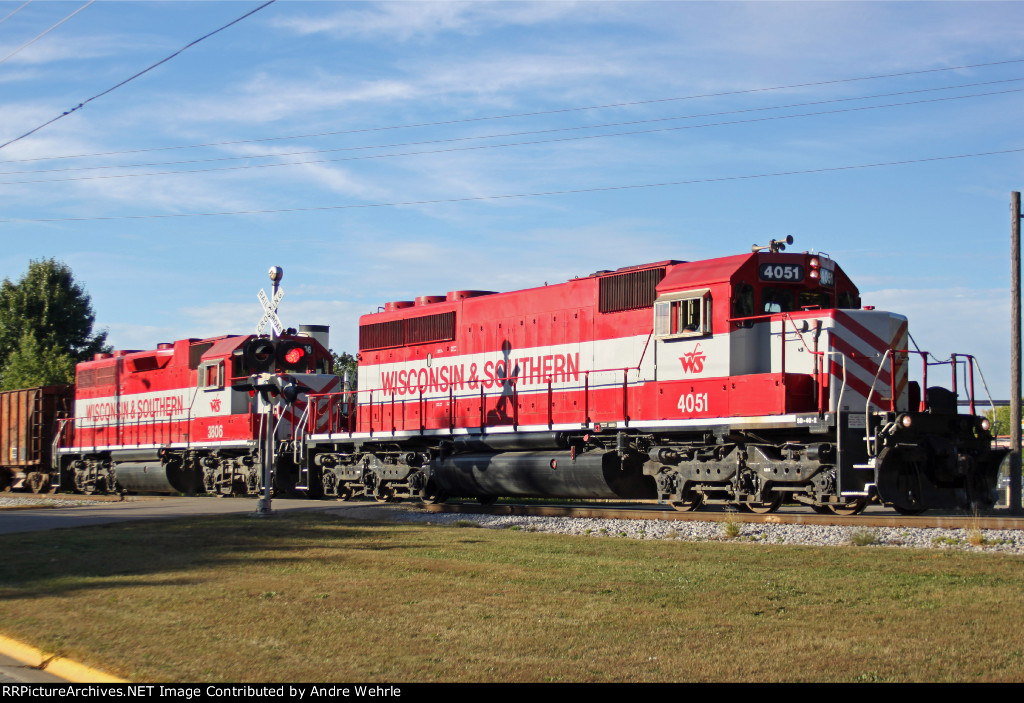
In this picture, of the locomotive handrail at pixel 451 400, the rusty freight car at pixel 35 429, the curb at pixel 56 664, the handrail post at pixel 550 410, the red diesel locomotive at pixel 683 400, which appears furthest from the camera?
the rusty freight car at pixel 35 429

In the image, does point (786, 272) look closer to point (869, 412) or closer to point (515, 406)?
point (869, 412)

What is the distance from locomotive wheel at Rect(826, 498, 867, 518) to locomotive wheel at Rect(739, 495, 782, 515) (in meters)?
0.76

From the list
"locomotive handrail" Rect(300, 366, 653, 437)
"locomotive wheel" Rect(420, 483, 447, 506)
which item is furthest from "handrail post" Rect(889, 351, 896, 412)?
"locomotive wheel" Rect(420, 483, 447, 506)

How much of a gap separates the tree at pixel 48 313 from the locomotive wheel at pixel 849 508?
193 feet

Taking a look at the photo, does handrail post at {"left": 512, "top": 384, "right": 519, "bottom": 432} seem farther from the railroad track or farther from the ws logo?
the ws logo

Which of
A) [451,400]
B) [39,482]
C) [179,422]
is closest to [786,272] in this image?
[451,400]

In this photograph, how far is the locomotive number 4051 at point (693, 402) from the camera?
52.5ft

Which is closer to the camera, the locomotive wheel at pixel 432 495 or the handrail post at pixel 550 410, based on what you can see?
the handrail post at pixel 550 410

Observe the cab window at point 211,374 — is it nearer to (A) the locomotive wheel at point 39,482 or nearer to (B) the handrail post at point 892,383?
(A) the locomotive wheel at point 39,482

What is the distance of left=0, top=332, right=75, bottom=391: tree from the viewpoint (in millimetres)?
55856

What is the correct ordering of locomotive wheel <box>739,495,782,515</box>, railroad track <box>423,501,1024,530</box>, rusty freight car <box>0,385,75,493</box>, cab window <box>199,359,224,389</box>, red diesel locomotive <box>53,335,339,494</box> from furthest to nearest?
1. rusty freight car <box>0,385,75,493</box>
2. cab window <box>199,359,224,389</box>
3. red diesel locomotive <box>53,335,339,494</box>
4. locomotive wheel <box>739,495,782,515</box>
5. railroad track <box>423,501,1024,530</box>

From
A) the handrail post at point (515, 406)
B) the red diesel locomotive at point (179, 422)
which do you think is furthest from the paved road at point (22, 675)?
the red diesel locomotive at point (179, 422)

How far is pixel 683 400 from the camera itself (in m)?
16.4
